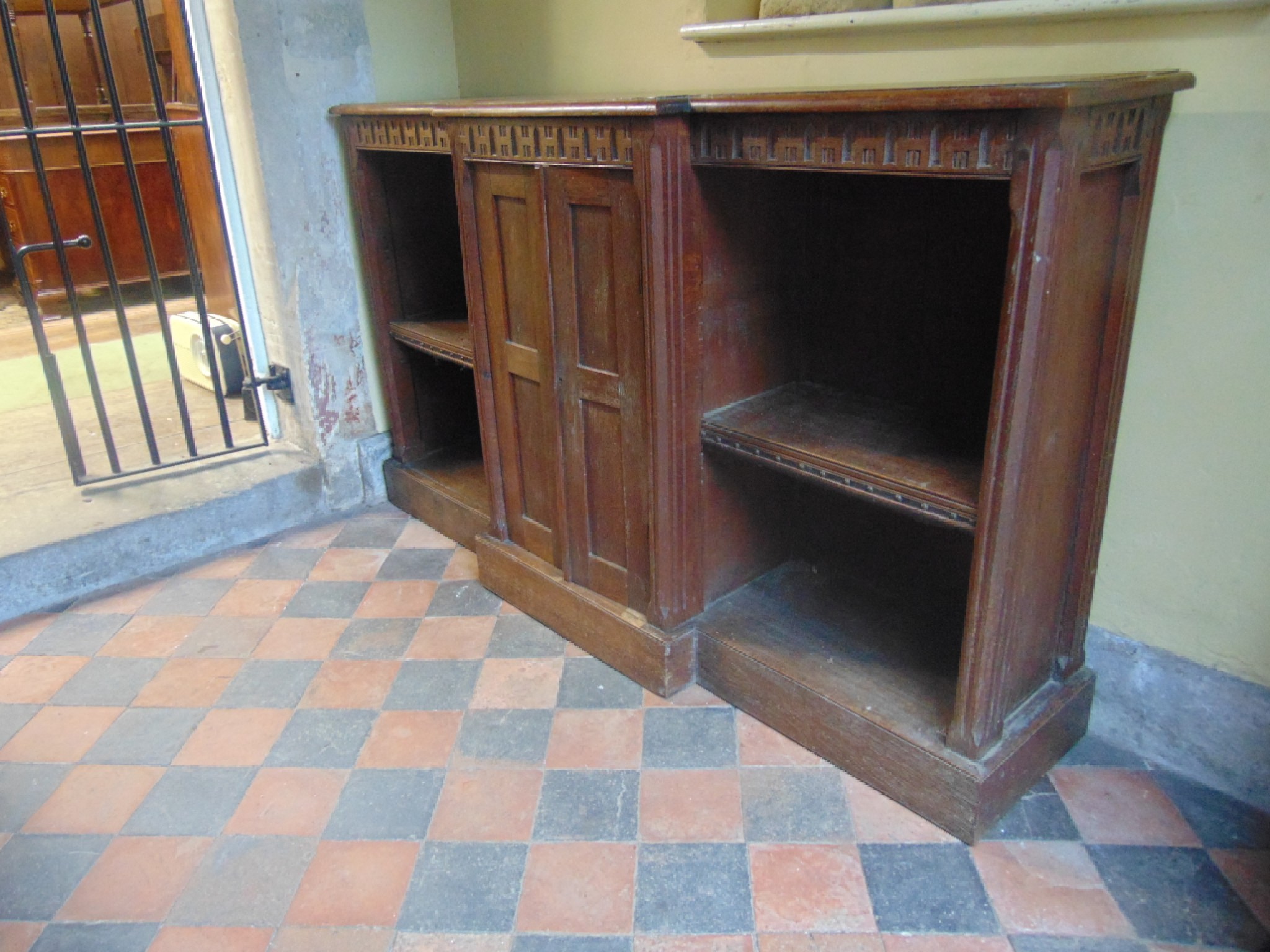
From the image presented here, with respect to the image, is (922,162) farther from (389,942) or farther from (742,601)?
(389,942)

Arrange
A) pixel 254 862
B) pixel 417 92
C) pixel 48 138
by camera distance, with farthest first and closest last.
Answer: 1. pixel 48 138
2. pixel 417 92
3. pixel 254 862

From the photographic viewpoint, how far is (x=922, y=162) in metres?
1.75

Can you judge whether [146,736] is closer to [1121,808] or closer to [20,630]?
[20,630]

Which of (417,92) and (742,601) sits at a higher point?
(417,92)

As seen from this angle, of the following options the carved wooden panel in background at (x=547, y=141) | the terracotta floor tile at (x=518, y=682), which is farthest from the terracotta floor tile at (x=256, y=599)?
the carved wooden panel in background at (x=547, y=141)

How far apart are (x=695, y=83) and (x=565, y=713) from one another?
76.1 inches

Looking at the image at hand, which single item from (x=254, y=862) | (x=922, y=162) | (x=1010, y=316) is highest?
(x=922, y=162)

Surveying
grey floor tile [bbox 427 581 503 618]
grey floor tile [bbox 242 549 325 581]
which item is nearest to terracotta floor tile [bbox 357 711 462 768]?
grey floor tile [bbox 427 581 503 618]

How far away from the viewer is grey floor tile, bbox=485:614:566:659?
9.29 feet

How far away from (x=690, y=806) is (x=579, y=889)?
35 cm

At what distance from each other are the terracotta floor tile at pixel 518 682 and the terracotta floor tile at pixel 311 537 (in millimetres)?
1180

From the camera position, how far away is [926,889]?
6.36 feet

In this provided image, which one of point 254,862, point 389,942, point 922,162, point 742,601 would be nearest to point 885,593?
point 742,601

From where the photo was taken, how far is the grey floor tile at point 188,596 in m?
3.16
